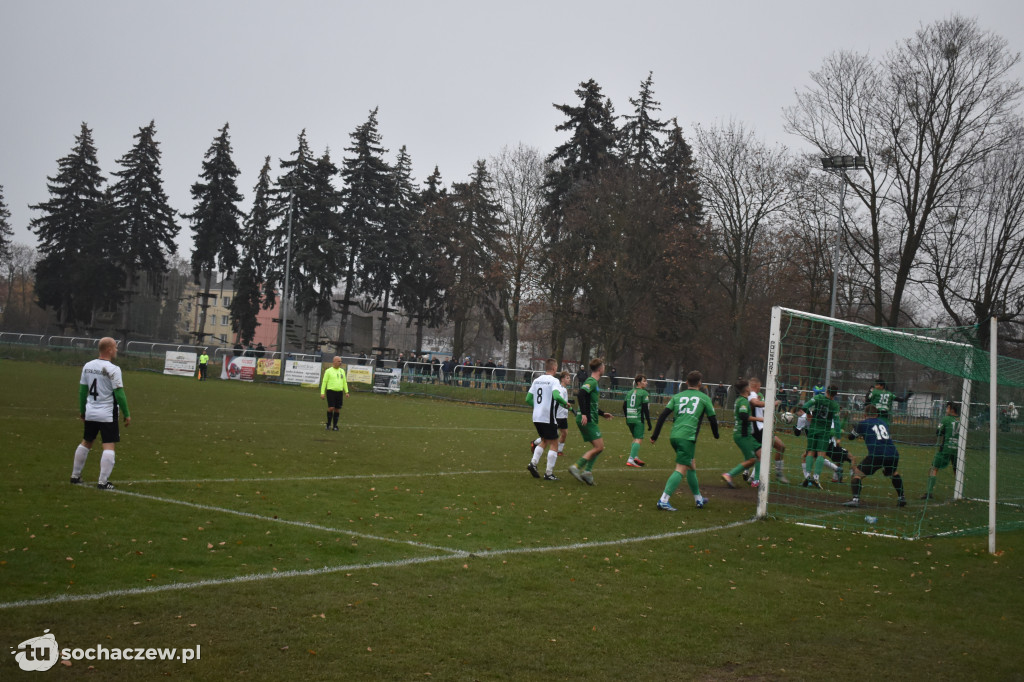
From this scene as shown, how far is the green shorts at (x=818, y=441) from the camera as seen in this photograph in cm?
1569

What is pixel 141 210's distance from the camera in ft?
210

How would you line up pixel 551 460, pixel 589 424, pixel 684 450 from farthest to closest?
1. pixel 589 424
2. pixel 551 460
3. pixel 684 450

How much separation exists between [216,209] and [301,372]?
1045 inches

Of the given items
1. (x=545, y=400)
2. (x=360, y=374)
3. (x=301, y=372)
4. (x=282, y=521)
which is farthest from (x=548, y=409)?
(x=301, y=372)

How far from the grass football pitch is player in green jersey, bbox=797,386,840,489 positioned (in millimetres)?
2793

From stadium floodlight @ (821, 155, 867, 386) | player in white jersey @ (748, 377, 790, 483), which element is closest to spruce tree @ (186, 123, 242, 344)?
stadium floodlight @ (821, 155, 867, 386)

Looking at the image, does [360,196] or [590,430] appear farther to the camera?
[360,196]

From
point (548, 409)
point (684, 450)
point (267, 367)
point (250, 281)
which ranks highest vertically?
point (250, 281)

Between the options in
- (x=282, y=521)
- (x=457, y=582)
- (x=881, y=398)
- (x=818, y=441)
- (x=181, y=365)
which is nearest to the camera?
(x=457, y=582)

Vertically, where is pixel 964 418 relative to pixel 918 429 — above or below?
above

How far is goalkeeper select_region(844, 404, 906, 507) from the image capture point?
43.7 ft

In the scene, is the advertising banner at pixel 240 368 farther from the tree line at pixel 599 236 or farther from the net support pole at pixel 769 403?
the net support pole at pixel 769 403

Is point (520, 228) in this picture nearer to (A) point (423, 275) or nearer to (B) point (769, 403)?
(A) point (423, 275)

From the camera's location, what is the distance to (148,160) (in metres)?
Answer: 63.8
